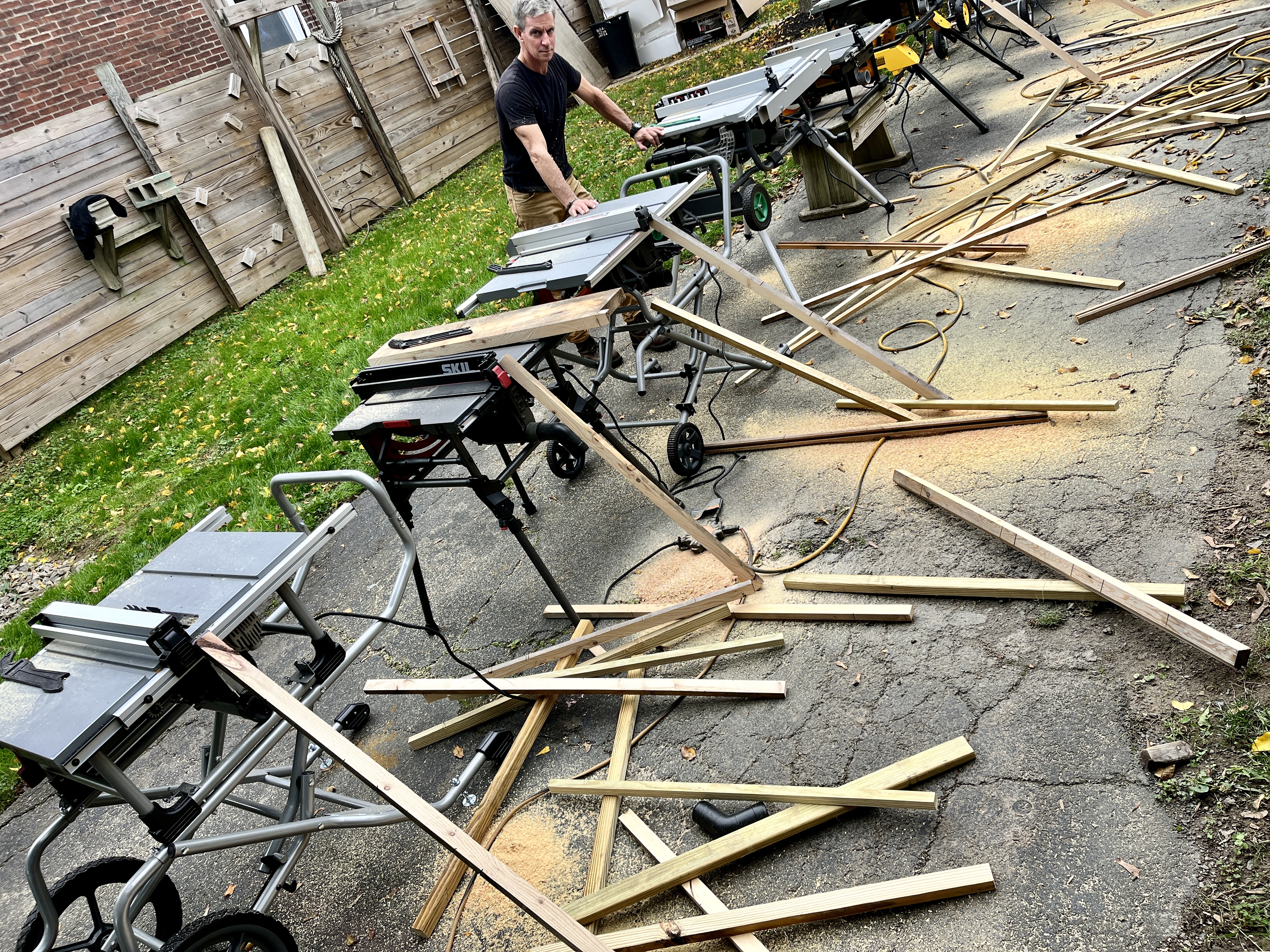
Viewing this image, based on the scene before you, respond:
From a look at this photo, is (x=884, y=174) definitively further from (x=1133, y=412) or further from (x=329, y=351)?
(x=329, y=351)

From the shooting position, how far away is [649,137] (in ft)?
17.9

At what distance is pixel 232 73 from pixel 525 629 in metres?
9.84

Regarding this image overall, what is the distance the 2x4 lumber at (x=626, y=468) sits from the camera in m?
3.63

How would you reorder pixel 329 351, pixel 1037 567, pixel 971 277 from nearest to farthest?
pixel 1037 567, pixel 971 277, pixel 329 351

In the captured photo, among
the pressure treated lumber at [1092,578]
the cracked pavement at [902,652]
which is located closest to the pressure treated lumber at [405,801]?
the cracked pavement at [902,652]

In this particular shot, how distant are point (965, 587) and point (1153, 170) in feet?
12.7

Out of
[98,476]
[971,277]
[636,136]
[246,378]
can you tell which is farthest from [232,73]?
[971,277]

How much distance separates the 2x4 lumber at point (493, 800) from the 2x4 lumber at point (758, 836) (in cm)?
51

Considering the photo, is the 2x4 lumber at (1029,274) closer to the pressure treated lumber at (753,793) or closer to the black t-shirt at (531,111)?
the black t-shirt at (531,111)

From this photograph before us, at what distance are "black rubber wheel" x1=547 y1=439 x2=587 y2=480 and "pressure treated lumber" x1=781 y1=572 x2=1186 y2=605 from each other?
1.88 m

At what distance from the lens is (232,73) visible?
35.3 feet

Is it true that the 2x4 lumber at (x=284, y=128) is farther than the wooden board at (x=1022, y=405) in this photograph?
Yes

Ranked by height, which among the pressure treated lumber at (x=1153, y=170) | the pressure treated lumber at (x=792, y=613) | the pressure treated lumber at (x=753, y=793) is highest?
the pressure treated lumber at (x=1153, y=170)

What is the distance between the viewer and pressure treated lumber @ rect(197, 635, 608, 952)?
93.0 inches
